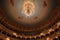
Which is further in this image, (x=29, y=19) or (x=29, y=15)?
(x=29, y=19)

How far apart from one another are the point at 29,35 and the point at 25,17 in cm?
172

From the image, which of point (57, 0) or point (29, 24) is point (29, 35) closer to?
point (29, 24)

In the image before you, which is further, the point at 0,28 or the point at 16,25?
the point at 16,25

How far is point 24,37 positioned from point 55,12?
11.9 ft

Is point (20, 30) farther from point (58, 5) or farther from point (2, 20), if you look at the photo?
point (58, 5)

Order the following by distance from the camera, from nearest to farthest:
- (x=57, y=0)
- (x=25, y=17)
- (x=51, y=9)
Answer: (x=57, y=0) → (x=51, y=9) → (x=25, y=17)

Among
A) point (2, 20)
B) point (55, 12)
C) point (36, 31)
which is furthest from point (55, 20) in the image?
point (2, 20)

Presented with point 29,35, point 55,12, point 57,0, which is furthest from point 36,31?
point 57,0

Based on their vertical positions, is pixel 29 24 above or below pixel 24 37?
above

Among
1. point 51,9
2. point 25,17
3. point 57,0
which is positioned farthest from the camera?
point 25,17

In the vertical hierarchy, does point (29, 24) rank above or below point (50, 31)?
above

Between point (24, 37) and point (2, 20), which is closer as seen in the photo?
point (2, 20)

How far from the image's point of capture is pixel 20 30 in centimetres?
1255

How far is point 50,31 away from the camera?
11.5m
